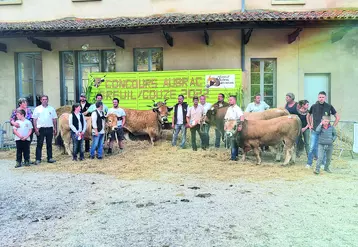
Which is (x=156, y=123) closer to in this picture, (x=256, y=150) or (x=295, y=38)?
(x=256, y=150)

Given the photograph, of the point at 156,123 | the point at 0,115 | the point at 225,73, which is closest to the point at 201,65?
the point at 225,73

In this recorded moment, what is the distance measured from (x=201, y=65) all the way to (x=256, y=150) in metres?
5.62

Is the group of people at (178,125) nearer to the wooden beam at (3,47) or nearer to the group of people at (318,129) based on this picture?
the group of people at (318,129)

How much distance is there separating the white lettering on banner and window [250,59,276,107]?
1.53 m

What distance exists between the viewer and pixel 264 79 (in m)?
13.3

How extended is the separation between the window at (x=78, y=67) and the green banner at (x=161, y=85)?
4.83ft

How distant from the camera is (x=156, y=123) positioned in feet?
37.5

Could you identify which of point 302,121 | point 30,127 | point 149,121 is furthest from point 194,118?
point 30,127

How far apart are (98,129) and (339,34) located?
371 inches

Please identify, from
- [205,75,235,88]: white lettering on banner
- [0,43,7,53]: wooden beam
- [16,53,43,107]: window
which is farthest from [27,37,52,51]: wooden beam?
[205,75,235,88]: white lettering on banner

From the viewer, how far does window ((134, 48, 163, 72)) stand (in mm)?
13844

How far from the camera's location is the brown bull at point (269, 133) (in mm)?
8539

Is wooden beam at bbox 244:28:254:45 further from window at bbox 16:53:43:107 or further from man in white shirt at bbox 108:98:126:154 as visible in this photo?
window at bbox 16:53:43:107

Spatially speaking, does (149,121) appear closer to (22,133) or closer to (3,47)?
(22,133)
